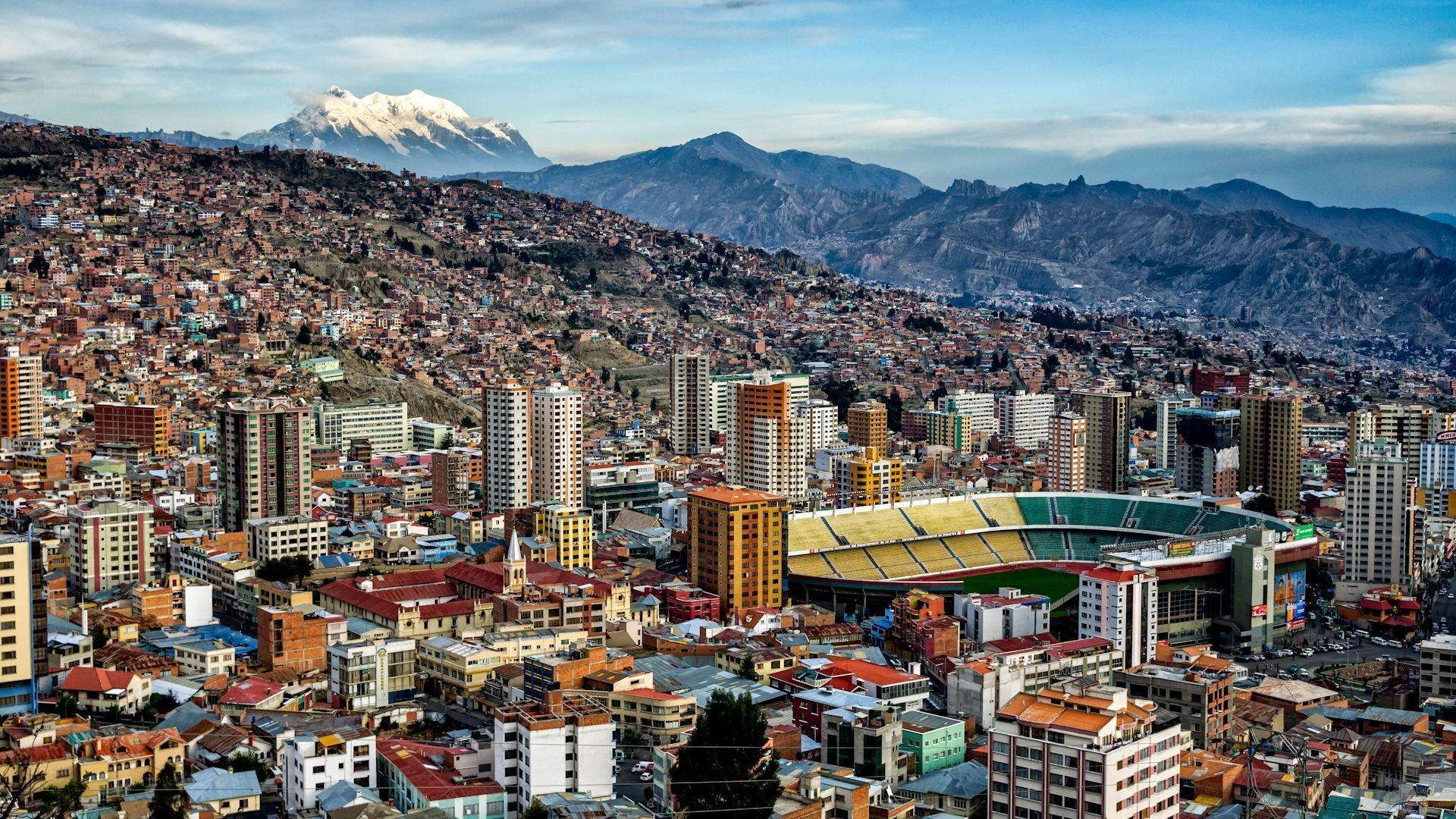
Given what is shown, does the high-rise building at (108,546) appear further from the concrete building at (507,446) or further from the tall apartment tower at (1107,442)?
the tall apartment tower at (1107,442)

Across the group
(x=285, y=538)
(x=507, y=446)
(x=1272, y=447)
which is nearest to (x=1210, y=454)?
(x=1272, y=447)

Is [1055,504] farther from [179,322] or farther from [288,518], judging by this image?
[179,322]

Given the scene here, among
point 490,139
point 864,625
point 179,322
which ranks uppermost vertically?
point 490,139

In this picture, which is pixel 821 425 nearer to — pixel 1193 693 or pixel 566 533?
pixel 566 533

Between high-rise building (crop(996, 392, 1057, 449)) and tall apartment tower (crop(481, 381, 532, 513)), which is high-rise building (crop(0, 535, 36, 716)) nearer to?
tall apartment tower (crop(481, 381, 532, 513))

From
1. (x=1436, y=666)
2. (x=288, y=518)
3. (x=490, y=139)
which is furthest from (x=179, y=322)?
(x=490, y=139)

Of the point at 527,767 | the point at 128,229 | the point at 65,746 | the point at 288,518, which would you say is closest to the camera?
the point at 527,767
